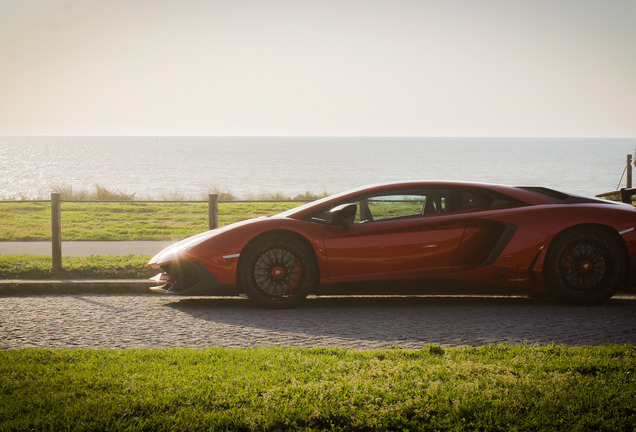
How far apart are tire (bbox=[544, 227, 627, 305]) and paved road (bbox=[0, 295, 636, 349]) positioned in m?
0.18

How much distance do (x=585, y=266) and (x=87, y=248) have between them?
8.33 meters

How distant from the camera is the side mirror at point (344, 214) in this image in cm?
705

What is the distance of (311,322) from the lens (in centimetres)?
634

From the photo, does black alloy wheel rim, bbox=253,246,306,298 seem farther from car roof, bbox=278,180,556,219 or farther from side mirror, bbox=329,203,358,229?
side mirror, bbox=329,203,358,229

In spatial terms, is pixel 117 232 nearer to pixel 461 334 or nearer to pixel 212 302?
pixel 212 302

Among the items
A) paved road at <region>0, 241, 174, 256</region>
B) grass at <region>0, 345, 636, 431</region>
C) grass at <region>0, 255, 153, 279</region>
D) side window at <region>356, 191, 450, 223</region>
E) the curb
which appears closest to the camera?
grass at <region>0, 345, 636, 431</region>

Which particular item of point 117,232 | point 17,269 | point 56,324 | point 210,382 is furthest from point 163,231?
point 210,382

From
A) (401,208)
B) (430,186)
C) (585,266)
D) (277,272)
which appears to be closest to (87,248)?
(277,272)

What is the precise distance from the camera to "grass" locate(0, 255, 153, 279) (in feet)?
29.2

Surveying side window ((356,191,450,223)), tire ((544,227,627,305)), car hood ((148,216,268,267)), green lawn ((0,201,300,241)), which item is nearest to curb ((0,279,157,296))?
car hood ((148,216,268,267))

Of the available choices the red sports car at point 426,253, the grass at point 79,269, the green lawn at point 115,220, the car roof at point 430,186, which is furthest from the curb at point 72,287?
the green lawn at point 115,220

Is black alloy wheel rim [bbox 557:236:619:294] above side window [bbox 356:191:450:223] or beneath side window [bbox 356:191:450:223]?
beneath

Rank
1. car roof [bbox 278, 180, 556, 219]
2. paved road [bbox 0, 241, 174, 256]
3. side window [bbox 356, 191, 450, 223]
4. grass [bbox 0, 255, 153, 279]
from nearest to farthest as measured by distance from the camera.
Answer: side window [bbox 356, 191, 450, 223]
car roof [bbox 278, 180, 556, 219]
grass [bbox 0, 255, 153, 279]
paved road [bbox 0, 241, 174, 256]

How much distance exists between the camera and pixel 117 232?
50.3 feet
